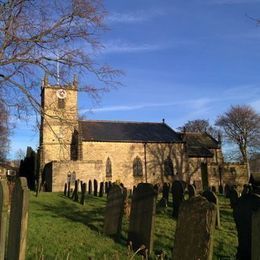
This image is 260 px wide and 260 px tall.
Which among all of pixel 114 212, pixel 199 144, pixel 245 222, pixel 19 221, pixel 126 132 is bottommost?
pixel 114 212

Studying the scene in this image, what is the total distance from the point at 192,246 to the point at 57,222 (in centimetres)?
689

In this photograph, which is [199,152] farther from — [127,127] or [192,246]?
[192,246]

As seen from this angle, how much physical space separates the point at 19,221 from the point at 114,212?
4.41 metres

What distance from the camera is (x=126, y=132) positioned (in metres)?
44.8

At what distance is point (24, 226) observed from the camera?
504 cm

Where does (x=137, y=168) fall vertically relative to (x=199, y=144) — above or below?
below

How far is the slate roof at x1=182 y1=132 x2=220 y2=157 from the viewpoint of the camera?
45.8 metres

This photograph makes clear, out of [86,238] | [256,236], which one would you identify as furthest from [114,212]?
[256,236]

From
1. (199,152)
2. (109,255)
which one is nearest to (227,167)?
(199,152)

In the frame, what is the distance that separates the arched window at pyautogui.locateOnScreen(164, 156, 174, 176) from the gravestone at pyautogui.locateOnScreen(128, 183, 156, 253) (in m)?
35.9

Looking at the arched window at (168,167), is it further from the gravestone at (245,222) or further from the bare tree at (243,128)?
the gravestone at (245,222)

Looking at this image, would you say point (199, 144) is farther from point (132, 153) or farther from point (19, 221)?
point (19, 221)

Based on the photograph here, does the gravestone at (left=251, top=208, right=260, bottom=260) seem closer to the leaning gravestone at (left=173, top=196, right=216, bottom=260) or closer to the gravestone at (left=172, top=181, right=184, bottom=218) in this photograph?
the leaning gravestone at (left=173, top=196, right=216, bottom=260)

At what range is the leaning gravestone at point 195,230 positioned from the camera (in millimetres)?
4156
